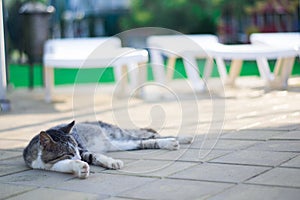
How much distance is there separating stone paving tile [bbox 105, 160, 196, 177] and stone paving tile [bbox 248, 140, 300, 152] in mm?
567

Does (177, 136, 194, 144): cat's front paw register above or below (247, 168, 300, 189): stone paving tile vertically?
below

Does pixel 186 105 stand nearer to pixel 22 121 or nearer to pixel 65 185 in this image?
pixel 22 121

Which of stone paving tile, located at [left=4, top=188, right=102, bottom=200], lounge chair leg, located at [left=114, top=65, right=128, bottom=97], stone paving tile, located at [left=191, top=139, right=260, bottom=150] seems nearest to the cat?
stone paving tile, located at [left=191, top=139, right=260, bottom=150]

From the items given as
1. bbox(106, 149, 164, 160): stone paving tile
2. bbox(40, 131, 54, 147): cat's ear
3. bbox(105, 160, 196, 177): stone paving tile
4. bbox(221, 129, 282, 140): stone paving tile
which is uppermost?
bbox(40, 131, 54, 147): cat's ear

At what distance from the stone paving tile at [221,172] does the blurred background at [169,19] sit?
30.5 ft

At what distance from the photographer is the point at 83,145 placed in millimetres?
3607

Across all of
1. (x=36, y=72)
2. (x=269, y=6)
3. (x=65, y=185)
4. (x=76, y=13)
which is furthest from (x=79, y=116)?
(x=76, y=13)

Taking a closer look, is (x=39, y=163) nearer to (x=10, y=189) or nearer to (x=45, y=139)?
(x=45, y=139)

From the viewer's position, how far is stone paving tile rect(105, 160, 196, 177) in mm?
3084

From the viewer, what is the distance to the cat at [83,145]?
3217 millimetres

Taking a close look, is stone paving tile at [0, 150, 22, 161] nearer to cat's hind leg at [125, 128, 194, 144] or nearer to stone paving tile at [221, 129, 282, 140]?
cat's hind leg at [125, 128, 194, 144]

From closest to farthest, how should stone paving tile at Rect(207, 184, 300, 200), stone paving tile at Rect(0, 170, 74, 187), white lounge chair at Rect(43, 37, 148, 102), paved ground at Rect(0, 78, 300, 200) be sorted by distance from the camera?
stone paving tile at Rect(207, 184, 300, 200)
paved ground at Rect(0, 78, 300, 200)
stone paving tile at Rect(0, 170, 74, 187)
white lounge chair at Rect(43, 37, 148, 102)

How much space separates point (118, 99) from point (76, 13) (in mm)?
11283

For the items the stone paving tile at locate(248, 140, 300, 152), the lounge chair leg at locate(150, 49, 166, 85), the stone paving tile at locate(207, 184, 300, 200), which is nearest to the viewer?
the stone paving tile at locate(207, 184, 300, 200)
